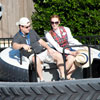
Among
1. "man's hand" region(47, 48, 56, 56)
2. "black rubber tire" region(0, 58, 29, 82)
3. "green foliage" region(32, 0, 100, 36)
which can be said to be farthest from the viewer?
"green foliage" region(32, 0, 100, 36)

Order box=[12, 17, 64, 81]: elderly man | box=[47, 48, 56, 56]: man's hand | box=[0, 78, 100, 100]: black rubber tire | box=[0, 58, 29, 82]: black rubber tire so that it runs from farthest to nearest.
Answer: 1. box=[47, 48, 56, 56]: man's hand
2. box=[12, 17, 64, 81]: elderly man
3. box=[0, 58, 29, 82]: black rubber tire
4. box=[0, 78, 100, 100]: black rubber tire

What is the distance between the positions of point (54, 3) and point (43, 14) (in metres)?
0.37

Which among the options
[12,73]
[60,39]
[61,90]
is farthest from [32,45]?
[61,90]

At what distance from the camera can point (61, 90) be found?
3625 mm

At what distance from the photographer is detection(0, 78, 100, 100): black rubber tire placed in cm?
361

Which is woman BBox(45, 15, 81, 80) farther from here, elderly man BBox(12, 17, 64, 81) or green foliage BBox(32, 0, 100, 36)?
green foliage BBox(32, 0, 100, 36)

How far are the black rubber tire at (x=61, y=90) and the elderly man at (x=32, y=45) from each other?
0.60 m

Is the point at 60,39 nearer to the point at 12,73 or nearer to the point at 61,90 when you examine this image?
the point at 12,73

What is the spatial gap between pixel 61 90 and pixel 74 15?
5762mm

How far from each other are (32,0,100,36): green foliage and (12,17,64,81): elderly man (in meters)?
4.51

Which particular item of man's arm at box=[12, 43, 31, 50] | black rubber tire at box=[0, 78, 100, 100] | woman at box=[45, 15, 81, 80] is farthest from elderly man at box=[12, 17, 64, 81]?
black rubber tire at box=[0, 78, 100, 100]

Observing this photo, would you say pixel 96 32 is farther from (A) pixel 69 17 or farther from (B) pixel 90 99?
(B) pixel 90 99

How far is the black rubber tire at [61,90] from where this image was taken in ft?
11.8

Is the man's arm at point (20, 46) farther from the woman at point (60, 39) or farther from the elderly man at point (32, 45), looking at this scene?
the woman at point (60, 39)
